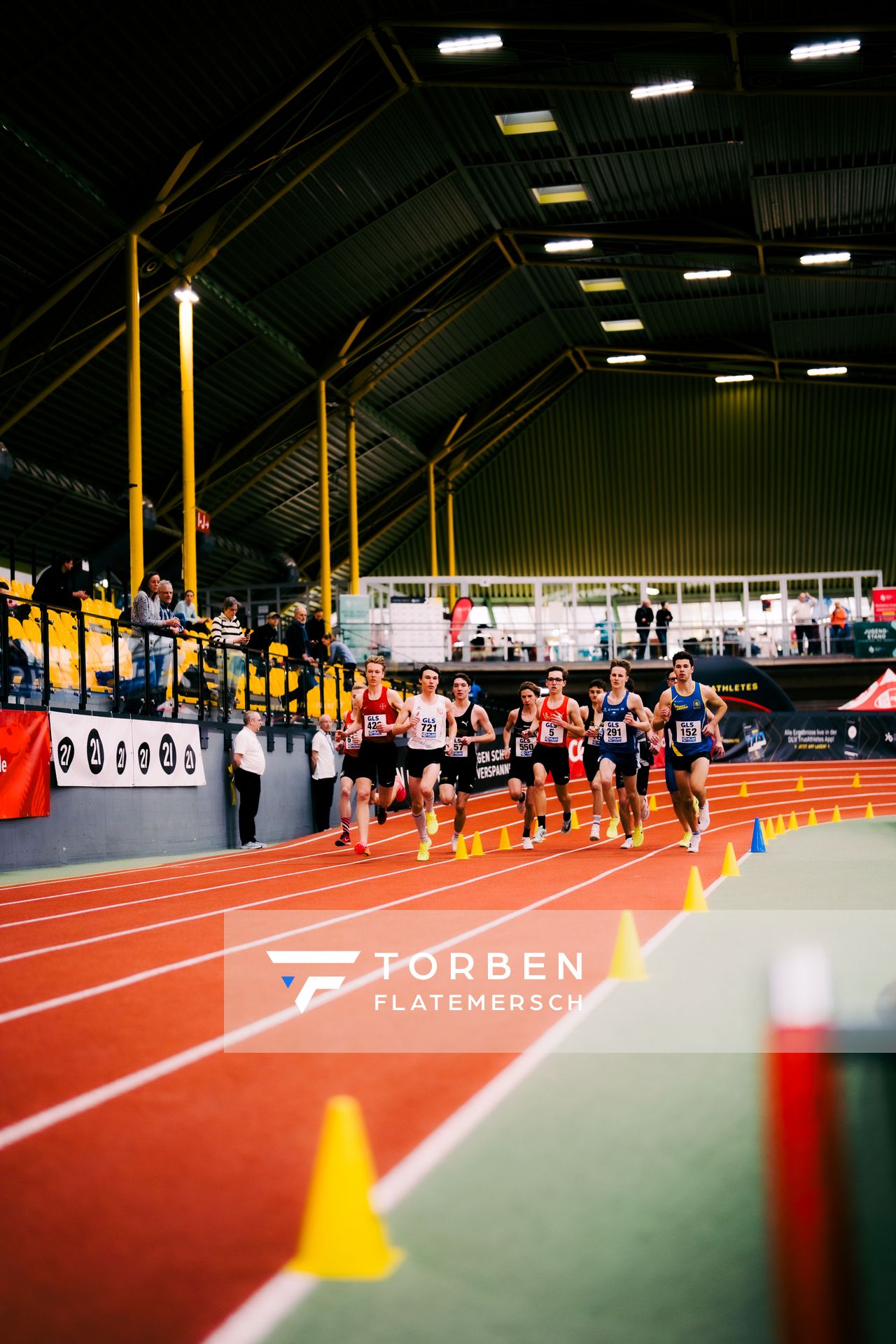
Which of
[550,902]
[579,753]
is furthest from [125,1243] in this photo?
[579,753]

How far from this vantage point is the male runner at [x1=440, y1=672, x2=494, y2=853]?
44.3 ft

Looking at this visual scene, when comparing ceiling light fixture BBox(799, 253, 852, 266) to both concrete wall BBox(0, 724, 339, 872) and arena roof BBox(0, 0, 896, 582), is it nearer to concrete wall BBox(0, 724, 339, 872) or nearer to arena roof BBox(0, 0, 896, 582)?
arena roof BBox(0, 0, 896, 582)

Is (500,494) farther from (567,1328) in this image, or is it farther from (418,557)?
(567,1328)

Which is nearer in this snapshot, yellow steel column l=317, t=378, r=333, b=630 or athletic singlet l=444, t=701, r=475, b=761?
athletic singlet l=444, t=701, r=475, b=761

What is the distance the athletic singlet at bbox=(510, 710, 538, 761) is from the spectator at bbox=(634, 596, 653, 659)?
23.7m

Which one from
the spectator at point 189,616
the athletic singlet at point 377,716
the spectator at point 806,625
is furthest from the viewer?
the spectator at point 806,625

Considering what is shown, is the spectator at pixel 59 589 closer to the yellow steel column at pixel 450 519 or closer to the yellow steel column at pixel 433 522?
the yellow steel column at pixel 433 522

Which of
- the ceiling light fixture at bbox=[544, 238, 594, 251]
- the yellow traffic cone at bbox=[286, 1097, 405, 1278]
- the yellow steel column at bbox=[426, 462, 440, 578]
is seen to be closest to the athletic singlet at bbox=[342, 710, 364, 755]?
the yellow traffic cone at bbox=[286, 1097, 405, 1278]

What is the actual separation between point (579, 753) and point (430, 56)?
14535mm

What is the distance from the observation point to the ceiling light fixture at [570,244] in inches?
1314

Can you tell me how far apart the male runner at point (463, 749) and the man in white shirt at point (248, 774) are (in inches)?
121

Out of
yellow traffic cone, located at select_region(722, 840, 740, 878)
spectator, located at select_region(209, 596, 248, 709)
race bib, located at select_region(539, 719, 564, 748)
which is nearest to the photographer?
yellow traffic cone, located at select_region(722, 840, 740, 878)

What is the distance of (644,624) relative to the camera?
37969 mm

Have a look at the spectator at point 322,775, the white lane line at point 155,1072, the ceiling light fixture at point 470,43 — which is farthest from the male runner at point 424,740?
the ceiling light fixture at point 470,43
